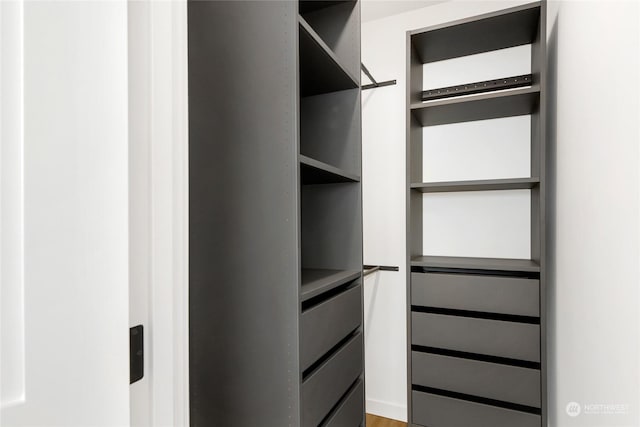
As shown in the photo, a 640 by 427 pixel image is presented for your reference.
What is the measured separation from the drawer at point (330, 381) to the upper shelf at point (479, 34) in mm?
1550

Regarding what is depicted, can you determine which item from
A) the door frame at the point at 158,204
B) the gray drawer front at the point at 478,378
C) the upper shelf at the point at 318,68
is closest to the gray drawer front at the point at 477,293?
the gray drawer front at the point at 478,378

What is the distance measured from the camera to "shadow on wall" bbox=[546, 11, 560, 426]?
5.35ft

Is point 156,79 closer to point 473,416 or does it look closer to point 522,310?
point 522,310

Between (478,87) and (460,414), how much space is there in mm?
1742

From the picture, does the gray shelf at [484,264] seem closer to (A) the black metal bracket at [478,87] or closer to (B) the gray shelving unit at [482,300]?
(B) the gray shelving unit at [482,300]

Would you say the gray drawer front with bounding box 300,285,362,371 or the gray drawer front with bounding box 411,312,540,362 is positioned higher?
the gray drawer front with bounding box 300,285,362,371

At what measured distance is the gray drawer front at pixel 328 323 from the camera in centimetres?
100
